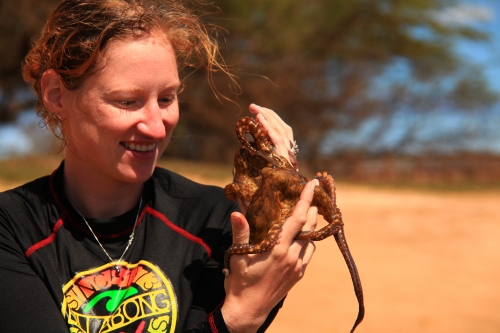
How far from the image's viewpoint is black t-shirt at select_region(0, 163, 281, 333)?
2.19 m

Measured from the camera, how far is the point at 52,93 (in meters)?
2.45

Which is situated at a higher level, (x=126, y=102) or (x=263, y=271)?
(x=126, y=102)

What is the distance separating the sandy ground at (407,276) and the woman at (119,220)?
150 inches

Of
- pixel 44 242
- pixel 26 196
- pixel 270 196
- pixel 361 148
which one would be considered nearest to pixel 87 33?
pixel 26 196

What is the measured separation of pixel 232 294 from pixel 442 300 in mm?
5695

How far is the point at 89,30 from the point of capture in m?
2.33

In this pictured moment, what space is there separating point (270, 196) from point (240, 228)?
0.20 m

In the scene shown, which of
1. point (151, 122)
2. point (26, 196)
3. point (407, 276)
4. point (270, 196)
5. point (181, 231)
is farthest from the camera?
point (407, 276)

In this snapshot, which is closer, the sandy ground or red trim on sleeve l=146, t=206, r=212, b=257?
red trim on sleeve l=146, t=206, r=212, b=257

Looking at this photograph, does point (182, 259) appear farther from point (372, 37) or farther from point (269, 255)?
point (372, 37)

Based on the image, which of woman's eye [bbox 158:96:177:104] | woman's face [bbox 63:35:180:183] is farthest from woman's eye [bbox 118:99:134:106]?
woman's eye [bbox 158:96:177:104]

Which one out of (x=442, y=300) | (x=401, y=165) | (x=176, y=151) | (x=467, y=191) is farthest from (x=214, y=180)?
(x=401, y=165)

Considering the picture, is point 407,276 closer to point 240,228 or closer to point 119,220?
point 119,220

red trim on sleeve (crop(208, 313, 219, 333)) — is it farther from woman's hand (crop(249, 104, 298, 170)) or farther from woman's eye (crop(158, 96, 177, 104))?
woman's eye (crop(158, 96, 177, 104))
